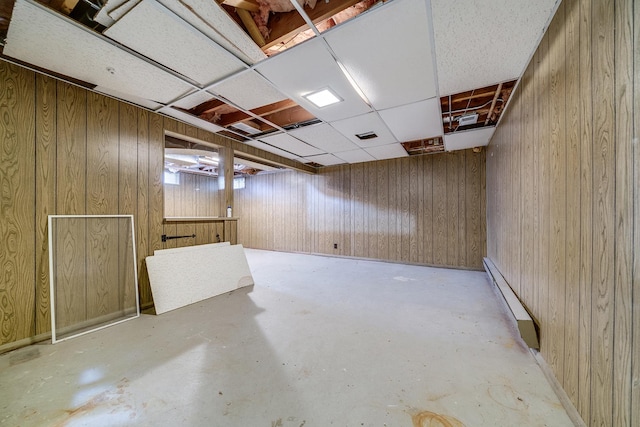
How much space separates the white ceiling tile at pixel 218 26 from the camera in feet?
4.37

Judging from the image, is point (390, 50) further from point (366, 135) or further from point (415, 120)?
point (366, 135)

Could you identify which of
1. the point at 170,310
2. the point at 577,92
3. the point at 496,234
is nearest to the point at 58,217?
the point at 170,310

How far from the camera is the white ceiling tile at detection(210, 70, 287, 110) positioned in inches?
80.7

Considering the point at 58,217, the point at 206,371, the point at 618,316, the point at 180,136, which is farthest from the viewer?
the point at 180,136

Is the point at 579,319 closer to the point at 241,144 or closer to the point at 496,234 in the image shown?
the point at 496,234

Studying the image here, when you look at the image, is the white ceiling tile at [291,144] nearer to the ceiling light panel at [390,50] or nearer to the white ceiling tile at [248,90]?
the white ceiling tile at [248,90]

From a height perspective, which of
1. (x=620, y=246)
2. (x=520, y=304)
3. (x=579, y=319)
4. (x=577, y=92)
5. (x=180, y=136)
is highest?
(x=180, y=136)

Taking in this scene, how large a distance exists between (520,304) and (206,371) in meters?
2.58

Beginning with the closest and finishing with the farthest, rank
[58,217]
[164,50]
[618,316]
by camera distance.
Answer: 1. [618,316]
2. [164,50]
3. [58,217]

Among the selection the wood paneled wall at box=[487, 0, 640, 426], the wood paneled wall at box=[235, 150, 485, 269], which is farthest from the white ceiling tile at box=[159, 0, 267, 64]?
the wood paneled wall at box=[235, 150, 485, 269]

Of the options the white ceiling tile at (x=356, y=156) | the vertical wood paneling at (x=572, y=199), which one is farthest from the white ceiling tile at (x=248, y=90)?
the white ceiling tile at (x=356, y=156)

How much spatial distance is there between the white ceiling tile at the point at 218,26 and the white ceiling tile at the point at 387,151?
2.87 m

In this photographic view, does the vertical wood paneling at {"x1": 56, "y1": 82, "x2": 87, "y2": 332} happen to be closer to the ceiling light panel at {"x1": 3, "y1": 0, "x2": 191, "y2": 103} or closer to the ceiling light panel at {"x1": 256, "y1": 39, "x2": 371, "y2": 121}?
the ceiling light panel at {"x1": 3, "y1": 0, "x2": 191, "y2": 103}

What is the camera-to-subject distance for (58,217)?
207 cm
